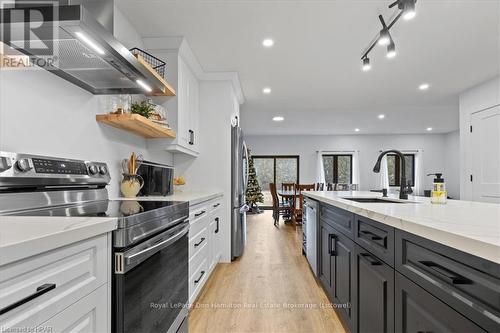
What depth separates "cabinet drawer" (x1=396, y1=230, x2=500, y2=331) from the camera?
0.64 meters

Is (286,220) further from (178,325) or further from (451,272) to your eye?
(451,272)

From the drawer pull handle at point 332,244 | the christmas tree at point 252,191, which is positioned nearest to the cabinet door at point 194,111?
the drawer pull handle at point 332,244

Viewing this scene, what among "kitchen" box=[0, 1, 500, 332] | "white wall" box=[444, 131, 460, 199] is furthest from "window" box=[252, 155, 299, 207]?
"white wall" box=[444, 131, 460, 199]

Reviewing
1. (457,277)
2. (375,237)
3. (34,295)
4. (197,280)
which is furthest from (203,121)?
(457,277)

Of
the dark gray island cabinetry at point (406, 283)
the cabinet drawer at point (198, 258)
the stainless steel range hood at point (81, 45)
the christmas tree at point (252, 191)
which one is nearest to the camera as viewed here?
the dark gray island cabinetry at point (406, 283)

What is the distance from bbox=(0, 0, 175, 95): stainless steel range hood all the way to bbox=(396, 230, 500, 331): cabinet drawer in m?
1.49

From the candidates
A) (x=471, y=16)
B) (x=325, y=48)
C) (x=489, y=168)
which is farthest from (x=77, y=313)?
(x=489, y=168)

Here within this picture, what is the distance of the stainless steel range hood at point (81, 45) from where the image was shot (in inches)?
42.0

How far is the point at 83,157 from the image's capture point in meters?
1.76

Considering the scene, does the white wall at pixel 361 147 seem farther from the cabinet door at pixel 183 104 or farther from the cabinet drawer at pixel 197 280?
the cabinet drawer at pixel 197 280

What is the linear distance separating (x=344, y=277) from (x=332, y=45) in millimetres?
2168

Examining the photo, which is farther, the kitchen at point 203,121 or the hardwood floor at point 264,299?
the hardwood floor at point 264,299

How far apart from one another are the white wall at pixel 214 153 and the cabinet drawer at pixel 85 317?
2.52m

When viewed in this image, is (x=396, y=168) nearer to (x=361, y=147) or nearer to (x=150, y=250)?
(x=361, y=147)
